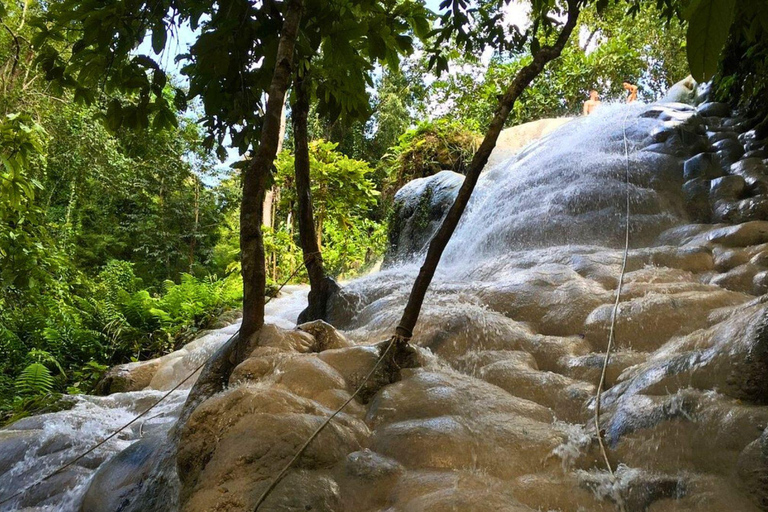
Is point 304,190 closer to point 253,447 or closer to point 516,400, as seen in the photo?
point 516,400

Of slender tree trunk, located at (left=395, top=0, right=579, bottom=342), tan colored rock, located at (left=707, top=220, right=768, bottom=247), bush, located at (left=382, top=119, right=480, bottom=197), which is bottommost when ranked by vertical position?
tan colored rock, located at (left=707, top=220, right=768, bottom=247)

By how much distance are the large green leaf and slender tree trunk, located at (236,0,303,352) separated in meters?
1.95

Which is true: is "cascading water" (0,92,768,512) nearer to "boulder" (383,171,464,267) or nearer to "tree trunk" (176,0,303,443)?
"tree trunk" (176,0,303,443)

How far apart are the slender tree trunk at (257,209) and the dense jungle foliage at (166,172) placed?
19 cm

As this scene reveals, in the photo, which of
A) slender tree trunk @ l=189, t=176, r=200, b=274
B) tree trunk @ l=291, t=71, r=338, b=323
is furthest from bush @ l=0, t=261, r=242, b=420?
slender tree trunk @ l=189, t=176, r=200, b=274

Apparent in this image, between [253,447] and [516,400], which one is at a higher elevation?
[253,447]

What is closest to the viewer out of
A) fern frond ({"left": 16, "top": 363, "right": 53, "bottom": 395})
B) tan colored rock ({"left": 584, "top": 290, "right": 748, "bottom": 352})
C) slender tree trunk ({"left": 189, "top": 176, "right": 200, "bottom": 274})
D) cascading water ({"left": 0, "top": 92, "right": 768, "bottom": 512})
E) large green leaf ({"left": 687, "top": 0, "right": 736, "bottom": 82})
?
large green leaf ({"left": 687, "top": 0, "right": 736, "bottom": 82})

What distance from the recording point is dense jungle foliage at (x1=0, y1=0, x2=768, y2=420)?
2545 millimetres

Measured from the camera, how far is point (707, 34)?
22.9 inches

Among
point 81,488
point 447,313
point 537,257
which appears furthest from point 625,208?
point 81,488

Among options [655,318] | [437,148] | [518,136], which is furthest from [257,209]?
[518,136]

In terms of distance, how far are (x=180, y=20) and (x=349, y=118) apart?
0.81 metres

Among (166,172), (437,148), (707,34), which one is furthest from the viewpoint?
(166,172)

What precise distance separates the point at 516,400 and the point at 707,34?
2098 millimetres
